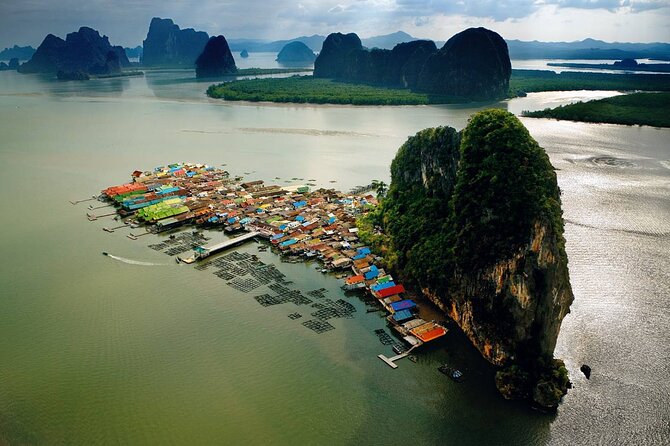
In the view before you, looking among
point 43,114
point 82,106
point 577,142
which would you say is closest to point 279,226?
point 577,142

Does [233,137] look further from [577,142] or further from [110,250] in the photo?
[577,142]

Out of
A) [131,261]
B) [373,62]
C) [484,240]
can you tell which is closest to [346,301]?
[484,240]

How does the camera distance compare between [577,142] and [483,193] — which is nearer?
[483,193]

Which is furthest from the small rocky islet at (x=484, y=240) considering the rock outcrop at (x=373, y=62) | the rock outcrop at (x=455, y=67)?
the rock outcrop at (x=373, y=62)

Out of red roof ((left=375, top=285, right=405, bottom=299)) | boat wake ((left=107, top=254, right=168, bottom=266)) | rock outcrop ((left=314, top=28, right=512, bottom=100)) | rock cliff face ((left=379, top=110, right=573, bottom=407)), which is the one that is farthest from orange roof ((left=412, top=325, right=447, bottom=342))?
rock outcrop ((left=314, top=28, right=512, bottom=100))

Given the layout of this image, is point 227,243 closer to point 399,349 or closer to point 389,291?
point 389,291

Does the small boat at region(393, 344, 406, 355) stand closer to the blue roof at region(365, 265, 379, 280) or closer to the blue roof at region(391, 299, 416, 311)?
the blue roof at region(391, 299, 416, 311)

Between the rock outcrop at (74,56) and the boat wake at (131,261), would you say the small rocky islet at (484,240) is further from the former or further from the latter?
the rock outcrop at (74,56)
